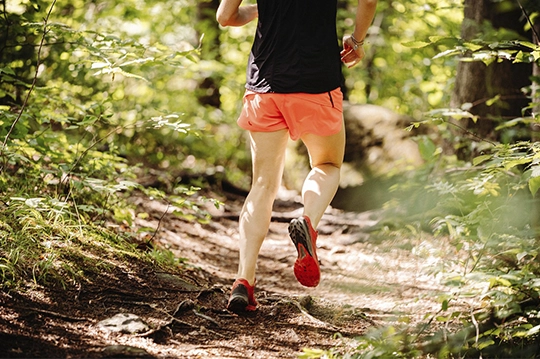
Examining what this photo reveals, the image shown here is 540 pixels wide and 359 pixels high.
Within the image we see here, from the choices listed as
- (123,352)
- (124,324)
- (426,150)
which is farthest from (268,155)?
(426,150)

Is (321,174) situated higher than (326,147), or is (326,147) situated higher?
(326,147)

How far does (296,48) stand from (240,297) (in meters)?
1.30

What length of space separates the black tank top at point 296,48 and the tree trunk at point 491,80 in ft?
8.15

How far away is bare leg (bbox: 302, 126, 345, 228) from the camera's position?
295 centimetres

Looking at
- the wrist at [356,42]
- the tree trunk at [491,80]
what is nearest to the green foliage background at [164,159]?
the tree trunk at [491,80]

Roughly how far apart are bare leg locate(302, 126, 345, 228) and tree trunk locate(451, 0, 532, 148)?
2.37m

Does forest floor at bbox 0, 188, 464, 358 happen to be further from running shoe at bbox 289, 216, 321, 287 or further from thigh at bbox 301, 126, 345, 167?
thigh at bbox 301, 126, 345, 167

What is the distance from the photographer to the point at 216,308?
2.91 metres

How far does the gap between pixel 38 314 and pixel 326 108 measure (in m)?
1.68

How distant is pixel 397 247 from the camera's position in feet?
15.5

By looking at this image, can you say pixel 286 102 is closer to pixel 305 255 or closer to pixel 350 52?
pixel 350 52

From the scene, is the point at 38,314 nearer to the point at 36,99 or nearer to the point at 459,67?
the point at 36,99

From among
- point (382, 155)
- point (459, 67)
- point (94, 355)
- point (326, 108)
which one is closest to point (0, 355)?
point (94, 355)

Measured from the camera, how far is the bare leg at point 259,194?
113 inches
